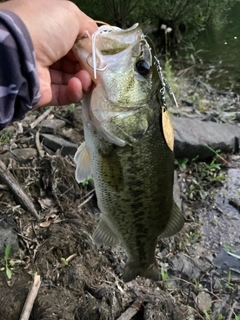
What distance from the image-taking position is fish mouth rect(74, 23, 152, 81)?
6.24 ft

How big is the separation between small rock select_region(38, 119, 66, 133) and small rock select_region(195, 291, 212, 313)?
2.29 metres

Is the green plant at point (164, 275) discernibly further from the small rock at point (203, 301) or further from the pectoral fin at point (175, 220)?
the pectoral fin at point (175, 220)

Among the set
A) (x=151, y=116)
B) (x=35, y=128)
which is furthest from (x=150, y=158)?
(x=35, y=128)

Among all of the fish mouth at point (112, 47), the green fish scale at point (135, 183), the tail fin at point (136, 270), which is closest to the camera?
the fish mouth at point (112, 47)

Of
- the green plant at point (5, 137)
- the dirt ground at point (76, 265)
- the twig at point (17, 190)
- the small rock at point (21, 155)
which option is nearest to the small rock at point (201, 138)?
A: the dirt ground at point (76, 265)

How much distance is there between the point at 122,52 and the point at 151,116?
1.03 ft

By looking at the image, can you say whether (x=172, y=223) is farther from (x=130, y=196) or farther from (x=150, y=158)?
(x=150, y=158)

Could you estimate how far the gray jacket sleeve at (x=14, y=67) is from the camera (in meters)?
1.80

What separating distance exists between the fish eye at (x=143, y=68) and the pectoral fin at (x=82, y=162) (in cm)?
47

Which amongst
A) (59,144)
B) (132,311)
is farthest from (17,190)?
(132,311)

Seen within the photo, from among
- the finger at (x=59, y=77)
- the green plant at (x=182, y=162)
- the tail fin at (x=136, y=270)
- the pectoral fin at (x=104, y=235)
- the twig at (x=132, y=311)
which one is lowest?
the green plant at (x=182, y=162)

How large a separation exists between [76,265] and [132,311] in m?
0.55

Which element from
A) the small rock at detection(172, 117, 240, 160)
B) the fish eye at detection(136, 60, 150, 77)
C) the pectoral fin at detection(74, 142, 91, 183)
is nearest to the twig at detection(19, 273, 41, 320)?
the pectoral fin at detection(74, 142, 91, 183)

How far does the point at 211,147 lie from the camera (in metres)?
5.29
